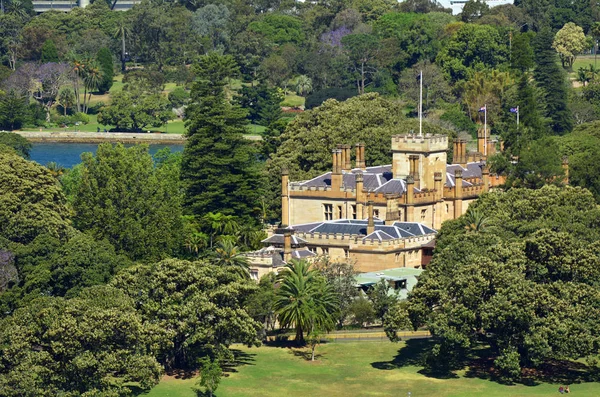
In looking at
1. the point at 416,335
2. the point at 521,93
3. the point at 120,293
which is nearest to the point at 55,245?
the point at 120,293

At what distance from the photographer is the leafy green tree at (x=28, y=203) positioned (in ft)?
397

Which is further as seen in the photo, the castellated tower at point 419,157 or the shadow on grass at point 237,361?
the castellated tower at point 419,157

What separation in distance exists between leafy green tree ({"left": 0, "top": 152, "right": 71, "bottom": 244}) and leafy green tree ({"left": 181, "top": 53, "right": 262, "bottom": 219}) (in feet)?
55.2

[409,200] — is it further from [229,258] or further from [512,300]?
[512,300]

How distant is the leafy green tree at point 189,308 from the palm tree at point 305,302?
329 centimetres

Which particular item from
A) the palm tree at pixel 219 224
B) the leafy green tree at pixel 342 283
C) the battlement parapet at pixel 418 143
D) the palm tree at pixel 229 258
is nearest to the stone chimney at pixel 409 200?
the battlement parapet at pixel 418 143

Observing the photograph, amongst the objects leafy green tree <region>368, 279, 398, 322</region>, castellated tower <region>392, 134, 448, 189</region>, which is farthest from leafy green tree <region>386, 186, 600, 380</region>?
castellated tower <region>392, 134, 448, 189</region>

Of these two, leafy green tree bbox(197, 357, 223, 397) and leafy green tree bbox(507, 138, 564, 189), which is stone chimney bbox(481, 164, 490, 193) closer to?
leafy green tree bbox(507, 138, 564, 189)

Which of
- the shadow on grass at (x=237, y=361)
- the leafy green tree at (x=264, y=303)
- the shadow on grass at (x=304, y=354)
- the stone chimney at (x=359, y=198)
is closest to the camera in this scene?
the shadow on grass at (x=237, y=361)

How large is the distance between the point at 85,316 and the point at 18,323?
4.04m

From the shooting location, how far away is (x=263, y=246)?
12419 centimetres

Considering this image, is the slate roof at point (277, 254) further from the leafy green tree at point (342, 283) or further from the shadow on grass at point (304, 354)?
the shadow on grass at point (304, 354)

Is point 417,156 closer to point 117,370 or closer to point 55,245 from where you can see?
point 55,245

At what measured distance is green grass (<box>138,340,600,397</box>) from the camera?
325 feet
